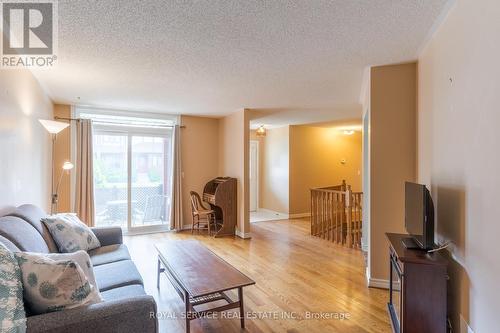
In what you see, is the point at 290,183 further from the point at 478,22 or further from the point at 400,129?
the point at 478,22

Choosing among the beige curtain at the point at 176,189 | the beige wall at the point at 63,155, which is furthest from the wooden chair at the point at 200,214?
the beige wall at the point at 63,155

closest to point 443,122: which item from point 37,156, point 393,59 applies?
point 393,59

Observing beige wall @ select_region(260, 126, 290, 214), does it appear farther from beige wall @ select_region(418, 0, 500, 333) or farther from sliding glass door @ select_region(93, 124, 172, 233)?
beige wall @ select_region(418, 0, 500, 333)

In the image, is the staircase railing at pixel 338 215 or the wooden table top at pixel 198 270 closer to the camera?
the wooden table top at pixel 198 270

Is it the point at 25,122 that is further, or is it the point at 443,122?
the point at 25,122

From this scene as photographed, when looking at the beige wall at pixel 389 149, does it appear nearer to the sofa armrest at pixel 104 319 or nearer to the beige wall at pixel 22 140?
the sofa armrest at pixel 104 319

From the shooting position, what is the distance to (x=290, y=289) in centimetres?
303

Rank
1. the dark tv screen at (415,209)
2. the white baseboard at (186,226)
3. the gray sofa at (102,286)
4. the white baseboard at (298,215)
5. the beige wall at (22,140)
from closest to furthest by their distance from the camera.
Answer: the gray sofa at (102,286) → the dark tv screen at (415,209) → the beige wall at (22,140) → the white baseboard at (186,226) → the white baseboard at (298,215)

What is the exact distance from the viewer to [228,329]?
7.45 ft

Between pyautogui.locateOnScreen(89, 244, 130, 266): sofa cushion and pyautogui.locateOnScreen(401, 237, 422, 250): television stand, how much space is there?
2.41m

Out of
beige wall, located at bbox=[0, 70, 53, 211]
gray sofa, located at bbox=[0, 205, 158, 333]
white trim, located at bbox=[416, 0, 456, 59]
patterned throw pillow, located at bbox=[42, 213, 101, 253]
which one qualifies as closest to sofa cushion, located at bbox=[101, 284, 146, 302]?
gray sofa, located at bbox=[0, 205, 158, 333]

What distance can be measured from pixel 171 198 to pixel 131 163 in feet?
3.43

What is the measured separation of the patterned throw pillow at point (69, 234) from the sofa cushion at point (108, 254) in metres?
0.09

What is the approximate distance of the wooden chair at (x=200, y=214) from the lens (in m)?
5.61
